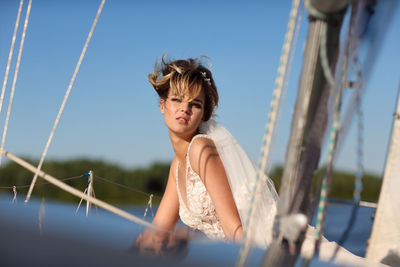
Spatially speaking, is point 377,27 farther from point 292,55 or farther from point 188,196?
point 188,196

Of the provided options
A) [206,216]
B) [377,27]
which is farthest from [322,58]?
[206,216]

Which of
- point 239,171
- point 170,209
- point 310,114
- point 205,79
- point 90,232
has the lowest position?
point 170,209

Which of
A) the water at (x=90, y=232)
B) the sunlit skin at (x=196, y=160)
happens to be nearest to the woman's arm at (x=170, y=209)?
the sunlit skin at (x=196, y=160)

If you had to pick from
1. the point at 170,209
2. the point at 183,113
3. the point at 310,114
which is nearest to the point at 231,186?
the point at 183,113

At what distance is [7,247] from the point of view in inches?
29.3

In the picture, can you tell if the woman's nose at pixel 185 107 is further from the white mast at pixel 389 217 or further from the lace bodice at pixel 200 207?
the white mast at pixel 389 217

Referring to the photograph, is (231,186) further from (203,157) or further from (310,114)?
(310,114)

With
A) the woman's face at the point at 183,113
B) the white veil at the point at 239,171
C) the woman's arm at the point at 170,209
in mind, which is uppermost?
the woman's face at the point at 183,113

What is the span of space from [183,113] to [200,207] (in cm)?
44

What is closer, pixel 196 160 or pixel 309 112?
pixel 309 112

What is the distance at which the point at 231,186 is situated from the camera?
5.46 feet

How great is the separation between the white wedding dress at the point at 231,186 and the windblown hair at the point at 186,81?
140 millimetres

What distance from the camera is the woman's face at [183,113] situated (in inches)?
71.4

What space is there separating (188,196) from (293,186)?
1.10 meters
